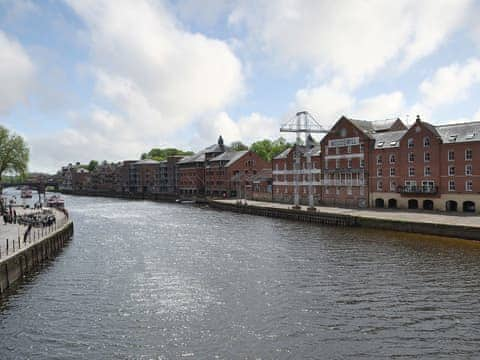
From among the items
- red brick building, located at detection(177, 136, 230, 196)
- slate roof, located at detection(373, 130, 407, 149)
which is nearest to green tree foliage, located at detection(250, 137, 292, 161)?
red brick building, located at detection(177, 136, 230, 196)

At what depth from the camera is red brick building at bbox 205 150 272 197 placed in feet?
390

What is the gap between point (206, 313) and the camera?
958 inches

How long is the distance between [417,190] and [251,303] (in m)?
48.9

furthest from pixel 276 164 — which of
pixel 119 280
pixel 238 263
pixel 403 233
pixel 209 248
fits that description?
pixel 119 280

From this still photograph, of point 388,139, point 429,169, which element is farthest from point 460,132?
point 388,139

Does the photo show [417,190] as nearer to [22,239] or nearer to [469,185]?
[469,185]

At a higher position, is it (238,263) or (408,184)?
(408,184)

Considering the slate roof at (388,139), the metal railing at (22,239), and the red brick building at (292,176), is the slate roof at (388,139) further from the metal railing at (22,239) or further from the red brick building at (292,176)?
the metal railing at (22,239)

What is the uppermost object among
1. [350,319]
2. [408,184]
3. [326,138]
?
[326,138]

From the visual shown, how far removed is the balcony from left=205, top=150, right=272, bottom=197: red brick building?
52410mm

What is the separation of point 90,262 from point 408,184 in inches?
2008

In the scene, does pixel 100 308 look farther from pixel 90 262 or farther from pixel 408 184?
pixel 408 184

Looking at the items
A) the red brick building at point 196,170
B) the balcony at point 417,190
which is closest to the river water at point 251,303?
the balcony at point 417,190

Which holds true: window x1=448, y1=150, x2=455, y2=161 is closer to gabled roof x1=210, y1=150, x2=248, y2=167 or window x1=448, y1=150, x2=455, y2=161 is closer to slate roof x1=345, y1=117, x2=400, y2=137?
slate roof x1=345, y1=117, x2=400, y2=137
